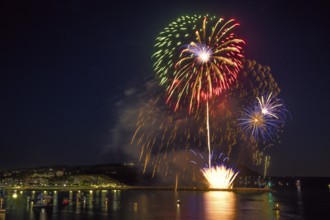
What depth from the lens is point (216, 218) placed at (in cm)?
6134

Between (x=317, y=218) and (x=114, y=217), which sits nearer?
(x=114, y=217)

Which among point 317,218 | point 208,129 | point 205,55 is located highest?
point 205,55

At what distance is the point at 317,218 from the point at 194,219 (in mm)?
22301

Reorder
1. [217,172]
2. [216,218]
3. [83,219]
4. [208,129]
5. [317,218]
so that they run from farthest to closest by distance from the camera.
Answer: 1. [217,172]
2. [208,129]
3. [317,218]
4. [216,218]
5. [83,219]

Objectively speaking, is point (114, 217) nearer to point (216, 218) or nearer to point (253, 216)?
point (216, 218)

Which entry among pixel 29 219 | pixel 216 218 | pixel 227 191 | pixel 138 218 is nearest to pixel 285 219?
pixel 216 218

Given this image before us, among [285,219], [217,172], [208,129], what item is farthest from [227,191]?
[285,219]

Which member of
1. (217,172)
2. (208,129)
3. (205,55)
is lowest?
(217,172)

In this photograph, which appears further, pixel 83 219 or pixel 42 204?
pixel 42 204

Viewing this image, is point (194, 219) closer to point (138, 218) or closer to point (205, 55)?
point (138, 218)

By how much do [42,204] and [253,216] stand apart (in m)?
43.4

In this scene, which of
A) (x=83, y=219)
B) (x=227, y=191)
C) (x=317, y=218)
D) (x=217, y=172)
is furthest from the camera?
(x=227, y=191)

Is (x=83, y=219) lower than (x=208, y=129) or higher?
lower

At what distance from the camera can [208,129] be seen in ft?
252
